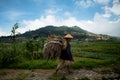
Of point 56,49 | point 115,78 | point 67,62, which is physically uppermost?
point 56,49

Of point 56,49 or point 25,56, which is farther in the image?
point 25,56

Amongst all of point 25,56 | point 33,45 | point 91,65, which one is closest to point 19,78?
point 91,65

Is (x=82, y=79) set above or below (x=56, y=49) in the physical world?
below

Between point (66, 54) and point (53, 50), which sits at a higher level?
point (53, 50)

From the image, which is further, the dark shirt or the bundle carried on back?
the dark shirt

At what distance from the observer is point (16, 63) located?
604 inches

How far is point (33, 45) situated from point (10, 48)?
224 inches

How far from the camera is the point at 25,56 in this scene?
61.2 feet

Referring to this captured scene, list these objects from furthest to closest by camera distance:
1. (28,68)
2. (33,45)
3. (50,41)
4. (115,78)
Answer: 1. (33,45)
2. (28,68)
3. (50,41)
4. (115,78)

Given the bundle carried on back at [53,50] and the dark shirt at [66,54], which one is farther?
the dark shirt at [66,54]

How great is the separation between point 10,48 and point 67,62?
6.76 meters

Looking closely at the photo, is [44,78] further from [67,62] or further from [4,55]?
[4,55]

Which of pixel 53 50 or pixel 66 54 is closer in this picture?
pixel 53 50

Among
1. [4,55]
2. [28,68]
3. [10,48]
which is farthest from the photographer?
[10,48]
